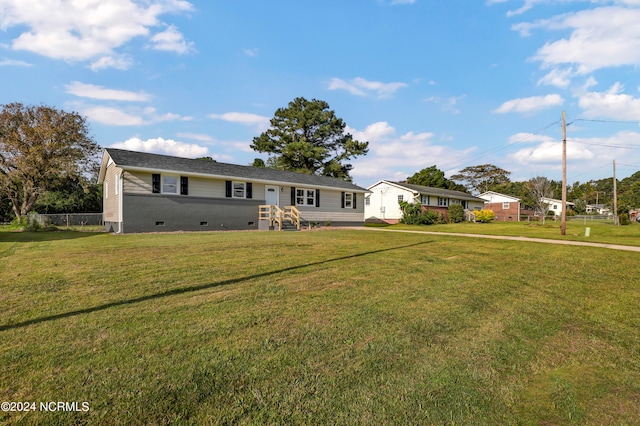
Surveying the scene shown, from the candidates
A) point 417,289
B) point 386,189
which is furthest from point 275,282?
point 386,189

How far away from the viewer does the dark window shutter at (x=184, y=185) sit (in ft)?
57.9

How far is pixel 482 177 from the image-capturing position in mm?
70625

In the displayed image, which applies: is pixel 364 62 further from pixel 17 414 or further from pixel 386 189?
pixel 17 414

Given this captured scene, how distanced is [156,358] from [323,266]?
4597mm

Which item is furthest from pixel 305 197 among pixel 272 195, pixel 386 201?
pixel 386 201

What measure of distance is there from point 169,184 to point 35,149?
19201 mm

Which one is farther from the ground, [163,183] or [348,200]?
[163,183]

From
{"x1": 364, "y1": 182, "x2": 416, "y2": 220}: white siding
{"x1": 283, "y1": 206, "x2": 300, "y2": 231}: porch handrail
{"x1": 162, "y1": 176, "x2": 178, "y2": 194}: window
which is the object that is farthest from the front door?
{"x1": 364, "y1": 182, "x2": 416, "y2": 220}: white siding

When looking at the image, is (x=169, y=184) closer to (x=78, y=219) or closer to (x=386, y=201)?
(x=78, y=219)

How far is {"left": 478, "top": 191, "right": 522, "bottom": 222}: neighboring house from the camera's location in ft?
146

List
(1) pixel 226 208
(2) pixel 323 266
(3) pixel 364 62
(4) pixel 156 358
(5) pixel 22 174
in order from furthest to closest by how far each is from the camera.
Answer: (5) pixel 22 174, (3) pixel 364 62, (1) pixel 226 208, (2) pixel 323 266, (4) pixel 156 358

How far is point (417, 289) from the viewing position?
5230mm

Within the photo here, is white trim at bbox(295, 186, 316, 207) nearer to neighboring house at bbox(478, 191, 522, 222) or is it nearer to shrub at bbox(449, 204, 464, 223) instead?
shrub at bbox(449, 204, 464, 223)

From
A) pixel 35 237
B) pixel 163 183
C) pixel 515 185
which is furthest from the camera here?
pixel 515 185
